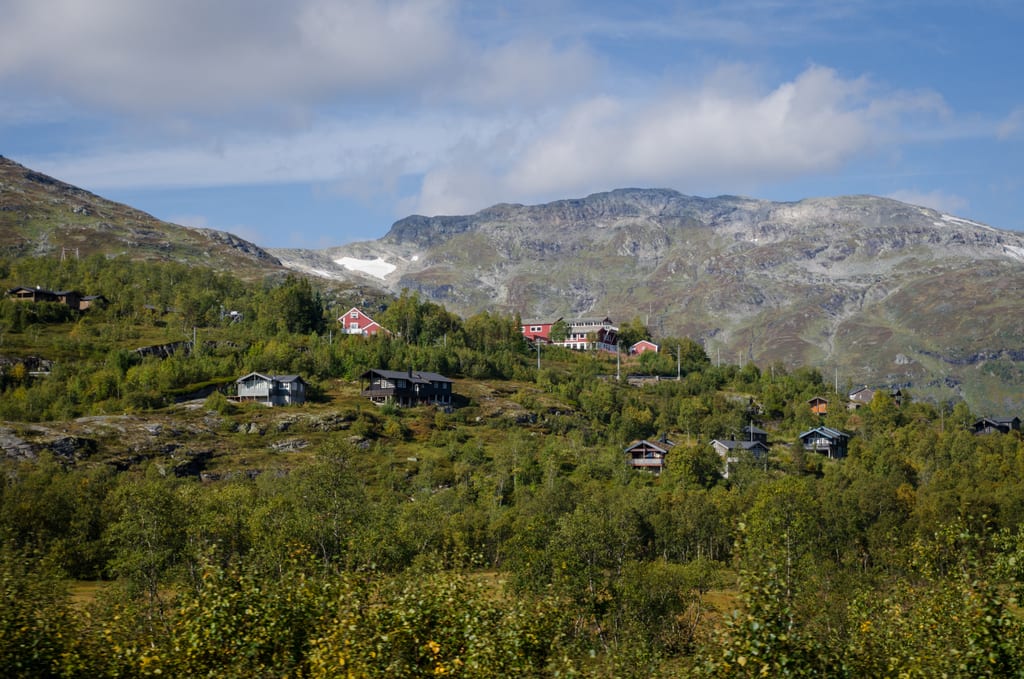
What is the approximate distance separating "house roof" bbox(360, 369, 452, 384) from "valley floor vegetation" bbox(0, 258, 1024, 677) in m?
5.76

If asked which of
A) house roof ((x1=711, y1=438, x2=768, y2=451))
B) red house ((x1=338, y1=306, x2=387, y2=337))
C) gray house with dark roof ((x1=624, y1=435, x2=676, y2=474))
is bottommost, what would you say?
gray house with dark roof ((x1=624, y1=435, x2=676, y2=474))

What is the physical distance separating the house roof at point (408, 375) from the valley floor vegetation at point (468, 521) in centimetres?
576

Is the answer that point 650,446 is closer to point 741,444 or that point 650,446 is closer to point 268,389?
point 741,444

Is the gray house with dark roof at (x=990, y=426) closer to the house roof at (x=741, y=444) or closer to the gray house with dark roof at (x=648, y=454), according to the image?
the house roof at (x=741, y=444)

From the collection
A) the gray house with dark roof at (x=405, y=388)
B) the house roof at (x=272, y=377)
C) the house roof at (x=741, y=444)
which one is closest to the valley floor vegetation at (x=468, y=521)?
the house roof at (x=741, y=444)

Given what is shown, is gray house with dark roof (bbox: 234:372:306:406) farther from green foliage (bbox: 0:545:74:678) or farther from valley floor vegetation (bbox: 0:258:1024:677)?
green foliage (bbox: 0:545:74:678)

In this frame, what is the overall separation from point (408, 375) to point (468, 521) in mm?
58106

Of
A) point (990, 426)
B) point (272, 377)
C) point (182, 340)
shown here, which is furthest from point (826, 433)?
point (182, 340)

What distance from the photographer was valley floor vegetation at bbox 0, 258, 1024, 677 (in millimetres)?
25938

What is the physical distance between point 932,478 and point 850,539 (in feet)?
94.3

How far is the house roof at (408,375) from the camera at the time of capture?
143625mm

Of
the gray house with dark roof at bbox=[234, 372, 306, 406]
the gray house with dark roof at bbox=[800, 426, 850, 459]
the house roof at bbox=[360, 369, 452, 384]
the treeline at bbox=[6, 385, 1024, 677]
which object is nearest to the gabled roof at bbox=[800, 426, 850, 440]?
the gray house with dark roof at bbox=[800, 426, 850, 459]

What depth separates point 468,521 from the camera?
91000mm

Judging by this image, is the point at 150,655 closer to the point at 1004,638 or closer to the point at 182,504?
the point at 1004,638
